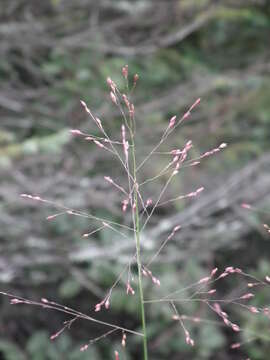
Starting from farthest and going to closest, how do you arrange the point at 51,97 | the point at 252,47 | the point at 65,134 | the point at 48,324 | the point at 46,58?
1. the point at 252,47
2. the point at 46,58
3. the point at 51,97
4. the point at 48,324
5. the point at 65,134

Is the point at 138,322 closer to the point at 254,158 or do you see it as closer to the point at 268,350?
the point at 268,350

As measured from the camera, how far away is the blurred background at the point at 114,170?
3.16m

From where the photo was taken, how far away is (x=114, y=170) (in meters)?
3.87

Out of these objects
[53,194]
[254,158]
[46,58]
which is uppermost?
[46,58]

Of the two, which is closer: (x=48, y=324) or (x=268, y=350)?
(x=268, y=350)

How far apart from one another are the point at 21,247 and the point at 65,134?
738 mm

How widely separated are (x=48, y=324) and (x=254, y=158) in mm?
1932

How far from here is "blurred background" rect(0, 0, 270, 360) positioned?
3.16 metres

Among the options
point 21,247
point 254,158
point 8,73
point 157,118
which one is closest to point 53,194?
point 21,247

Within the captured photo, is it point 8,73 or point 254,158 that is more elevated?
point 8,73

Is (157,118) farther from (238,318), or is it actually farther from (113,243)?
(238,318)

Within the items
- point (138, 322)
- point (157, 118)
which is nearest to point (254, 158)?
point (157, 118)

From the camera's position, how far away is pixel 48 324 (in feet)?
11.9

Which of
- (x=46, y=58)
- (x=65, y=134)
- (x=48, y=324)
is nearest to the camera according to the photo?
(x=65, y=134)
